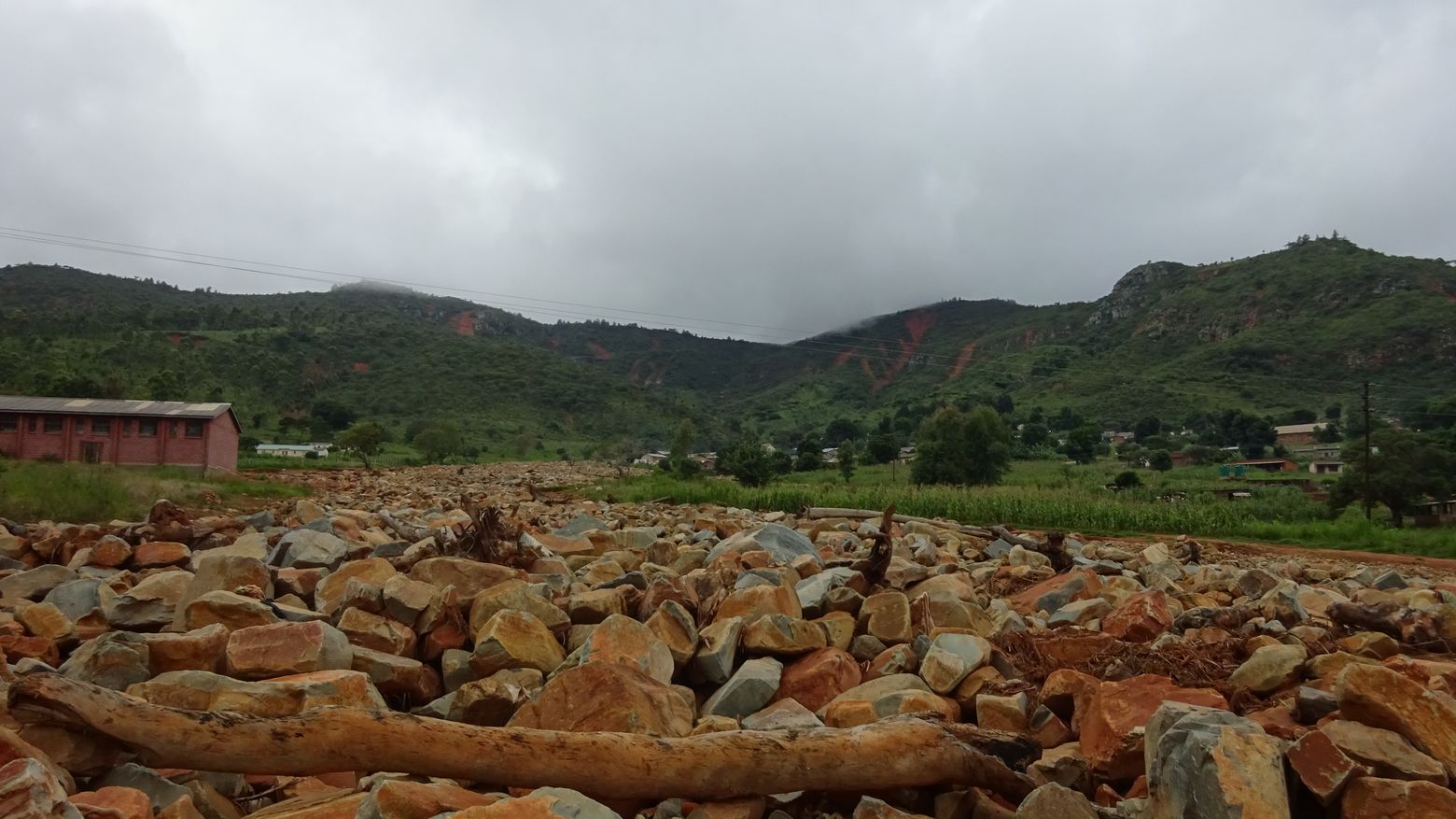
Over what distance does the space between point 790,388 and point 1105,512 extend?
281 ft

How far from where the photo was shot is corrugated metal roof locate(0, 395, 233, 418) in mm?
28109

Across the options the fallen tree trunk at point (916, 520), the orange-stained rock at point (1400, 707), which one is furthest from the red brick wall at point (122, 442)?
the orange-stained rock at point (1400, 707)

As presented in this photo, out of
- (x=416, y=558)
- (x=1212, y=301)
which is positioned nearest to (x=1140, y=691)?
(x=416, y=558)

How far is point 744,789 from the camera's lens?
2631 millimetres

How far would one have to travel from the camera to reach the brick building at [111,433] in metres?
28.0

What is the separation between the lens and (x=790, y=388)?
348 feet

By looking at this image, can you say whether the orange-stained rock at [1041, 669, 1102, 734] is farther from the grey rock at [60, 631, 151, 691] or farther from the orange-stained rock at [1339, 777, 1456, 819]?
the grey rock at [60, 631, 151, 691]

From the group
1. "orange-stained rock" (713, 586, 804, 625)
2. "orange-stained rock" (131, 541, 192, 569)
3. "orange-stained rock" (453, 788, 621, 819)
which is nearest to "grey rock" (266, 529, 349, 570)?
"orange-stained rock" (131, 541, 192, 569)

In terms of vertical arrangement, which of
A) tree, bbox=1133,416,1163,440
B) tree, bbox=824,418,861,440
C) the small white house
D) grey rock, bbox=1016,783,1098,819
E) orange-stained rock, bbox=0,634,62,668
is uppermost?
tree, bbox=1133,416,1163,440

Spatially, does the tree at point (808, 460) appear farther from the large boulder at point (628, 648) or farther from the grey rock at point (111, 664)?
the grey rock at point (111, 664)

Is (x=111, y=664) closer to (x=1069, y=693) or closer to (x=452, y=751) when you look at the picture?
(x=452, y=751)

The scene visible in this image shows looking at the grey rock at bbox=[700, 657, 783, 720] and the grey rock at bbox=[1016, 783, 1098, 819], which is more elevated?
the grey rock at bbox=[1016, 783, 1098, 819]

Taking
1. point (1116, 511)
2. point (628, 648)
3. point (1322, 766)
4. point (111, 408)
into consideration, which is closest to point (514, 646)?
point (628, 648)

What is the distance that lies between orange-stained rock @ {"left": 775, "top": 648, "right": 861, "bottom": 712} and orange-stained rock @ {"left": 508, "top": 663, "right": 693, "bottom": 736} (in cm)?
74
